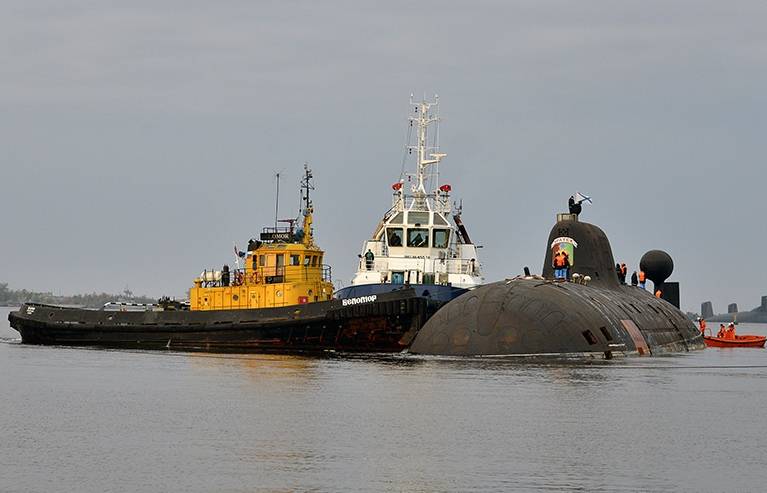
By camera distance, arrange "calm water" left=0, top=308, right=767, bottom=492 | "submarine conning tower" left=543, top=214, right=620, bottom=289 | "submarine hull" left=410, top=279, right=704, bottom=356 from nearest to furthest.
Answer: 1. "calm water" left=0, top=308, right=767, bottom=492
2. "submarine hull" left=410, top=279, right=704, bottom=356
3. "submarine conning tower" left=543, top=214, right=620, bottom=289

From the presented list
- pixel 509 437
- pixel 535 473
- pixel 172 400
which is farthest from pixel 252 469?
pixel 172 400

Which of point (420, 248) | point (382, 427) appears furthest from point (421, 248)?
point (382, 427)

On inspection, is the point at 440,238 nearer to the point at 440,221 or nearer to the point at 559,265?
the point at 440,221

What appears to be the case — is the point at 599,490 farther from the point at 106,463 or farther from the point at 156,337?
the point at 156,337

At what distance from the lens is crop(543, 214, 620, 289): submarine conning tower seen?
65250mm

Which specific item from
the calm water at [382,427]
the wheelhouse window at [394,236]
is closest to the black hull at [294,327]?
the calm water at [382,427]

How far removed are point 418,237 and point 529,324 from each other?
1789 cm

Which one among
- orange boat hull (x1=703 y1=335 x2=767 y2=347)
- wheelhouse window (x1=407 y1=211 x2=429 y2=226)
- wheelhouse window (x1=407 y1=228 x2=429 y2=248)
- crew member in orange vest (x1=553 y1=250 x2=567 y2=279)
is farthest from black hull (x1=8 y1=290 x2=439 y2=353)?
orange boat hull (x1=703 y1=335 x2=767 y2=347)

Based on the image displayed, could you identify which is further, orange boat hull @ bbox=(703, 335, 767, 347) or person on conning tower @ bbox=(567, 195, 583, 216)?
orange boat hull @ bbox=(703, 335, 767, 347)

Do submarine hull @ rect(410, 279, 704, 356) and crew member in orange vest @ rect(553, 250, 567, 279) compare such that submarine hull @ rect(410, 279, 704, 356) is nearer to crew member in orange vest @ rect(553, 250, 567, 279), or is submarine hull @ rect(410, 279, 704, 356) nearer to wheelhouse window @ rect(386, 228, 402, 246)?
crew member in orange vest @ rect(553, 250, 567, 279)

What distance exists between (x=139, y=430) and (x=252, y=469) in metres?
7.03

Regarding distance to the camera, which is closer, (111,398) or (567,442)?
(567,442)

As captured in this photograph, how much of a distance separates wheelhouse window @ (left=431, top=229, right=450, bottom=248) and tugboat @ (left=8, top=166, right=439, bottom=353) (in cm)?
697

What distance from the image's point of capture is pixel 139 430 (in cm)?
3344
